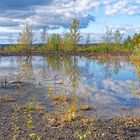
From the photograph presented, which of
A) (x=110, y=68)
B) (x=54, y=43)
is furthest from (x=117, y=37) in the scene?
(x=110, y=68)

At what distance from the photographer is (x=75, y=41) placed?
112000mm

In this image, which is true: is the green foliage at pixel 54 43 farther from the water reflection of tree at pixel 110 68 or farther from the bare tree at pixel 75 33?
the water reflection of tree at pixel 110 68

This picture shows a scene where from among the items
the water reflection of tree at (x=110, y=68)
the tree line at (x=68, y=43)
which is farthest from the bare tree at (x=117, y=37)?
the water reflection of tree at (x=110, y=68)

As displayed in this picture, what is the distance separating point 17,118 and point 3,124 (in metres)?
1.22

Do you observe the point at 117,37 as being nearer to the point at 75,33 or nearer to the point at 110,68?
the point at 75,33

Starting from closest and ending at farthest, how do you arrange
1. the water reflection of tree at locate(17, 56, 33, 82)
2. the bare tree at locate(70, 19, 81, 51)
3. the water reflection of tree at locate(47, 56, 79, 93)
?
the water reflection of tree at locate(47, 56, 79, 93)
the water reflection of tree at locate(17, 56, 33, 82)
the bare tree at locate(70, 19, 81, 51)

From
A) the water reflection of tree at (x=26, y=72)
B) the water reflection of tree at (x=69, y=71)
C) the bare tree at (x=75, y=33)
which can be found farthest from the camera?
the bare tree at (x=75, y=33)

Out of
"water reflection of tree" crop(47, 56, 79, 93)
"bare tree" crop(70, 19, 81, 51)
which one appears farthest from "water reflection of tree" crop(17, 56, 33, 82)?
"bare tree" crop(70, 19, 81, 51)

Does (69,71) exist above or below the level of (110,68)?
above

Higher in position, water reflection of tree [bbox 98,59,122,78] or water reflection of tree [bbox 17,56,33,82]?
water reflection of tree [bbox 17,56,33,82]

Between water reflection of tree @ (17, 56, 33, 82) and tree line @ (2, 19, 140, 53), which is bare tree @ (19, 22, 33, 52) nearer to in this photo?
tree line @ (2, 19, 140, 53)

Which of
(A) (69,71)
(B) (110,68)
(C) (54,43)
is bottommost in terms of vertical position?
(B) (110,68)

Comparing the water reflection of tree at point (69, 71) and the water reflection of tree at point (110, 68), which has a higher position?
the water reflection of tree at point (69, 71)

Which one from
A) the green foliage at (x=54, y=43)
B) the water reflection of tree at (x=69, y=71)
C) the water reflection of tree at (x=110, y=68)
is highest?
the green foliage at (x=54, y=43)
